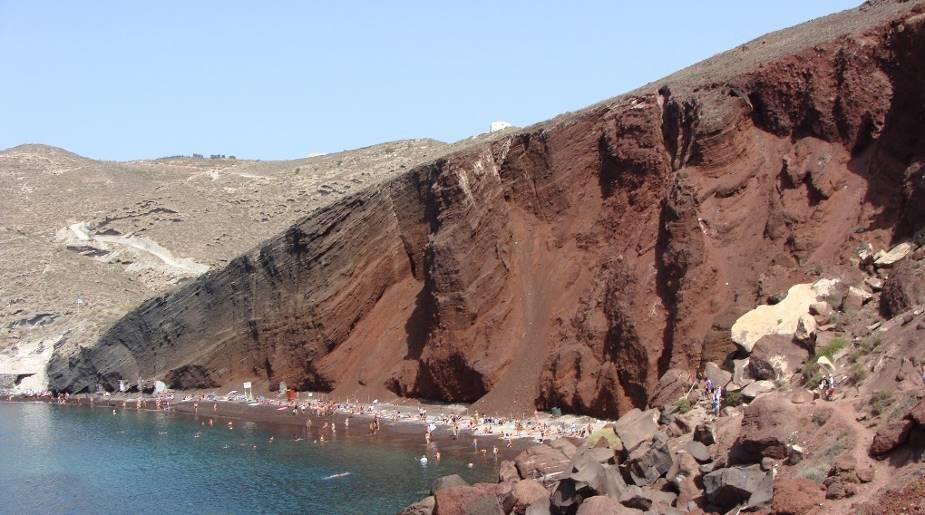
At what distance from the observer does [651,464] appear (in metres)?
23.9

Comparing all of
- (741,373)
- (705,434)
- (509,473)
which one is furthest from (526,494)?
(741,373)

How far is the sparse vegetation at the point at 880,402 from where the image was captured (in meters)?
21.4

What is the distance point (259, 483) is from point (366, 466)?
4.19 metres

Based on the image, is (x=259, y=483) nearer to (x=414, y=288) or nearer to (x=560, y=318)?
(x=560, y=318)

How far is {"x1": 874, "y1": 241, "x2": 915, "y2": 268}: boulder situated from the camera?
31.5m

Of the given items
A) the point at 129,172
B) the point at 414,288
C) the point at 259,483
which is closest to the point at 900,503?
the point at 259,483

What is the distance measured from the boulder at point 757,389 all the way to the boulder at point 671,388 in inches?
188

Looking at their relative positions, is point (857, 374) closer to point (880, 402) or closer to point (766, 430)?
point (880, 402)

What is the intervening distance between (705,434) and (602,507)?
430 centimetres

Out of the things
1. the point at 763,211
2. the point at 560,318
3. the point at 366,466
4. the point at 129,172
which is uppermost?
the point at 129,172

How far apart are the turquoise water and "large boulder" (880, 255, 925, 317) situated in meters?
14.4

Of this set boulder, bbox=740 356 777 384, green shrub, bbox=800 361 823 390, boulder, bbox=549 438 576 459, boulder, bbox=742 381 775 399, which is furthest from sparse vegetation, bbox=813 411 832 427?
boulder, bbox=549 438 576 459

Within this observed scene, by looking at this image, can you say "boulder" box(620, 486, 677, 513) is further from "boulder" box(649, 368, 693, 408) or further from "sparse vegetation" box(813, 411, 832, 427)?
"boulder" box(649, 368, 693, 408)

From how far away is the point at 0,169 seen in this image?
131 metres
